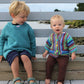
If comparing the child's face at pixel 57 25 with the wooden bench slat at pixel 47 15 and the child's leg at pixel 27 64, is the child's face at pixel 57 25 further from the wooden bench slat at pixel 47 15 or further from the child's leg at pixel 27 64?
the child's leg at pixel 27 64

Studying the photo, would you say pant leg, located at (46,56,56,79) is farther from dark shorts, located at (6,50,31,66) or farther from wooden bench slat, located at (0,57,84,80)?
dark shorts, located at (6,50,31,66)

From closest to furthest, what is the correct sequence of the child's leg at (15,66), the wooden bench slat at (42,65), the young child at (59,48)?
the child's leg at (15,66)
the young child at (59,48)
the wooden bench slat at (42,65)

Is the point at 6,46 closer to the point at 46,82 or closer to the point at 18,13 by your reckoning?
the point at 18,13

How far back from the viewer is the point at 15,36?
3117mm

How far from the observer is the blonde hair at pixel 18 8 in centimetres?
304

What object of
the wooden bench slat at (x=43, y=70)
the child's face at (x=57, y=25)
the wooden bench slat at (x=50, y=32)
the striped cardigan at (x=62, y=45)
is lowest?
the wooden bench slat at (x=43, y=70)

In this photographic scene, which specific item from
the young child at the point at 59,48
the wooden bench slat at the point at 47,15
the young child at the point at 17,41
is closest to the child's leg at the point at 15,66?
the young child at the point at 17,41

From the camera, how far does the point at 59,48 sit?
317cm

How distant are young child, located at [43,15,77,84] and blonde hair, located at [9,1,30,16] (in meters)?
0.41

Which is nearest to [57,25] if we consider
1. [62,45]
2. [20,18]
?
[62,45]

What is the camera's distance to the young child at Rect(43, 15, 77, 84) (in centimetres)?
312

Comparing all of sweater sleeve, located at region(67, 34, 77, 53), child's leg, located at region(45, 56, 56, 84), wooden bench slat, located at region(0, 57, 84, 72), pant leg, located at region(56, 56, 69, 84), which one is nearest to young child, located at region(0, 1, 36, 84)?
wooden bench slat, located at region(0, 57, 84, 72)

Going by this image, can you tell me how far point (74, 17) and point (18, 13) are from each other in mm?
861

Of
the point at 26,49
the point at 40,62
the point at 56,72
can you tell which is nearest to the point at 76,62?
the point at 56,72
